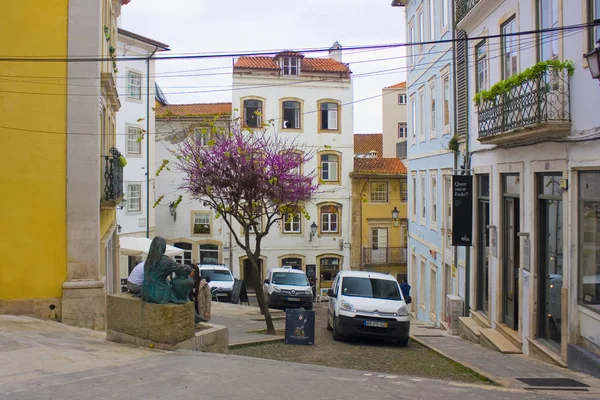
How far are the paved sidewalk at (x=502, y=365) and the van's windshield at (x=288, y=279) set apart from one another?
11.4m

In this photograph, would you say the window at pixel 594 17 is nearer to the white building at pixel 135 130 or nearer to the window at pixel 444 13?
the window at pixel 444 13

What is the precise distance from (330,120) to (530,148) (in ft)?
89.7

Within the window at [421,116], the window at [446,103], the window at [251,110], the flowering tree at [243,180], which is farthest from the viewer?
the window at [251,110]

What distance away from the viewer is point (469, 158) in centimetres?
1739

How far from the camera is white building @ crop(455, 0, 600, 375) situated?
10477 millimetres

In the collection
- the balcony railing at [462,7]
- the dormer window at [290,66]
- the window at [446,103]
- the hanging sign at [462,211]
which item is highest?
the dormer window at [290,66]

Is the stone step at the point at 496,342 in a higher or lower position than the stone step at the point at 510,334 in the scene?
lower

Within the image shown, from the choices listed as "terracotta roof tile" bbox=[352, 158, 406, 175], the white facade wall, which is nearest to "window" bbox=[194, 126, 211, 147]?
the white facade wall

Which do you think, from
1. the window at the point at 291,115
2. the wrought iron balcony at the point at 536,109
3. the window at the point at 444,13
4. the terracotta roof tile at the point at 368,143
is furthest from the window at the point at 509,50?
the terracotta roof tile at the point at 368,143

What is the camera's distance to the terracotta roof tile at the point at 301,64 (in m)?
38.5

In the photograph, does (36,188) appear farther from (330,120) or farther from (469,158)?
(330,120)

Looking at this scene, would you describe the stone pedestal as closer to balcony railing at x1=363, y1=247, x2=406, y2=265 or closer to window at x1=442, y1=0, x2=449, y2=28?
window at x1=442, y1=0, x2=449, y2=28

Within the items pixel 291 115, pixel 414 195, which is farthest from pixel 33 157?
pixel 291 115

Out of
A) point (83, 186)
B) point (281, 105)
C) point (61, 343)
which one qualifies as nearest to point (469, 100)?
point (83, 186)
